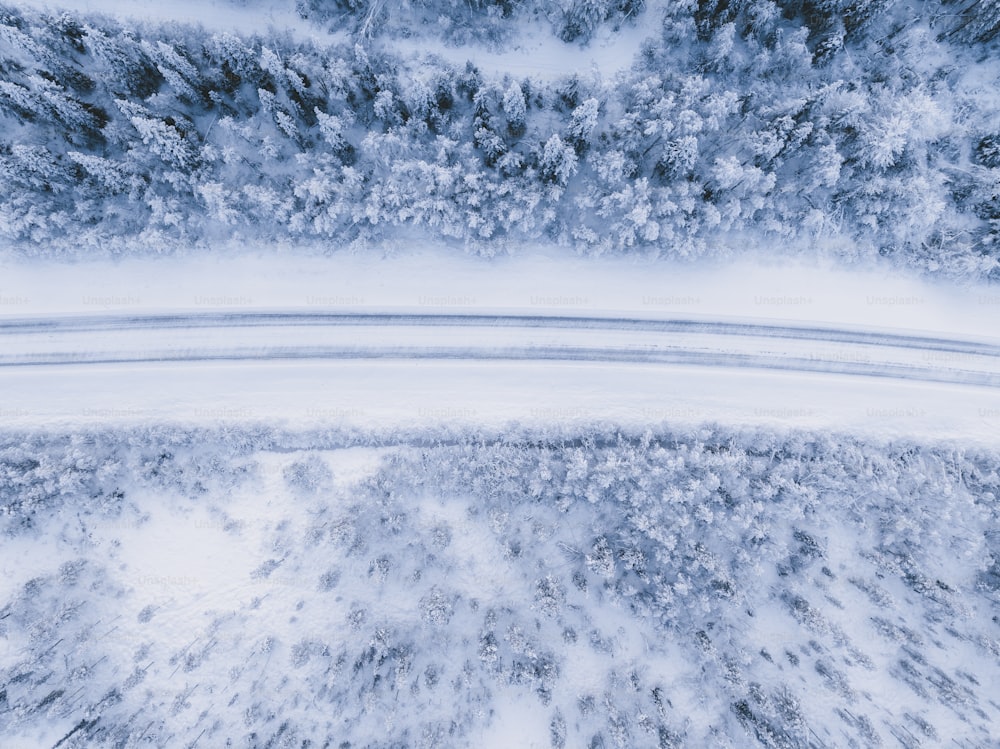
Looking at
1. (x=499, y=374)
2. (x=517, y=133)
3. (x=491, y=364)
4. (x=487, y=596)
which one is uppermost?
(x=517, y=133)

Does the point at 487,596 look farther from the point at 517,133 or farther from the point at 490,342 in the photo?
the point at 517,133

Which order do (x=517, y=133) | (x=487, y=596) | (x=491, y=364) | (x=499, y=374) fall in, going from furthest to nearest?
(x=491, y=364)
(x=499, y=374)
(x=517, y=133)
(x=487, y=596)

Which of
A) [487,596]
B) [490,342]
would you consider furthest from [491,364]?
[487,596]

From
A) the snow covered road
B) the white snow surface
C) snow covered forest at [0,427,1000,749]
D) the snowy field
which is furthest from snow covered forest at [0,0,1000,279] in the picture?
snow covered forest at [0,427,1000,749]

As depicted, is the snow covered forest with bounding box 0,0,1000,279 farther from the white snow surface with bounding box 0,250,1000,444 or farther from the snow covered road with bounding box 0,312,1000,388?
the snow covered road with bounding box 0,312,1000,388

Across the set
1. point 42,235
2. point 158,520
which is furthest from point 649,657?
point 42,235

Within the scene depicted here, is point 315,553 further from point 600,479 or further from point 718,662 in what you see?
point 718,662
